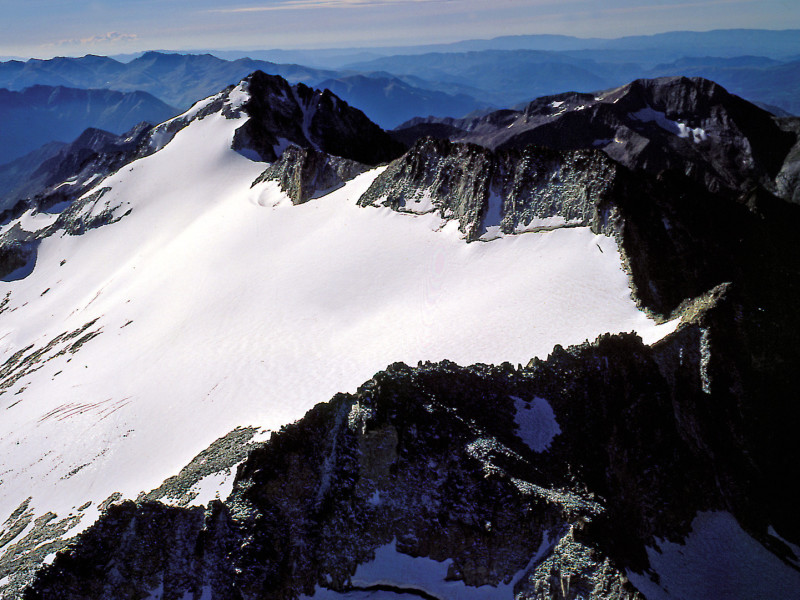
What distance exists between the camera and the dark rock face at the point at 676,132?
96.6 m

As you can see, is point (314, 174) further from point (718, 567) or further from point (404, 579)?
point (718, 567)

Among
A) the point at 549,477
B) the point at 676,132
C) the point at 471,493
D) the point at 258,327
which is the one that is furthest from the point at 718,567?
the point at 676,132

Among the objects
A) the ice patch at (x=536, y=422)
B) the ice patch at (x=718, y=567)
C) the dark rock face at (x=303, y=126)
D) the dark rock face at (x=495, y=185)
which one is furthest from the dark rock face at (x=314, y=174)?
the ice patch at (x=718, y=567)

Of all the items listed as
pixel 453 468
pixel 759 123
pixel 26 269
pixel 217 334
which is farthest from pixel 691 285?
pixel 759 123

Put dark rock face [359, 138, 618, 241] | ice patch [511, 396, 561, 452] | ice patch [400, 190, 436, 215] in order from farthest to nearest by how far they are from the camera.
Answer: ice patch [400, 190, 436, 215], dark rock face [359, 138, 618, 241], ice patch [511, 396, 561, 452]

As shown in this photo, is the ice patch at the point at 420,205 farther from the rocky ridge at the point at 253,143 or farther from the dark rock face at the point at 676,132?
the dark rock face at the point at 676,132

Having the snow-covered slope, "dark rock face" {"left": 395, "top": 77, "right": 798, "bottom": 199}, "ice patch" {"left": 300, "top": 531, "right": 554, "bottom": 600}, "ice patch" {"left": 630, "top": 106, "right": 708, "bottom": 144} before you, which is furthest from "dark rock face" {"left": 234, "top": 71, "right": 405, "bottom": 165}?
"ice patch" {"left": 300, "top": 531, "right": 554, "bottom": 600}

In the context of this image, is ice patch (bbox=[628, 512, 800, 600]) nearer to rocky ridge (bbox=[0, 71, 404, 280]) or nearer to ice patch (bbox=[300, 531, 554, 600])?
ice patch (bbox=[300, 531, 554, 600])

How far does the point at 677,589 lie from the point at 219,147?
67.2 m

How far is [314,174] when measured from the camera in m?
51.1

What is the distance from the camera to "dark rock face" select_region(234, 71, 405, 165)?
70625mm

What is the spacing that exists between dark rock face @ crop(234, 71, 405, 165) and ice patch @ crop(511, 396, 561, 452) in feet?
178

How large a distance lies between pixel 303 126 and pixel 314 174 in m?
35.0

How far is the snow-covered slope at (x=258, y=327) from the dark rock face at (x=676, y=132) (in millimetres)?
67654
